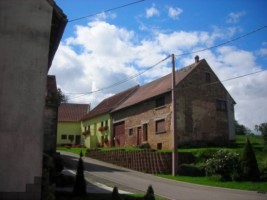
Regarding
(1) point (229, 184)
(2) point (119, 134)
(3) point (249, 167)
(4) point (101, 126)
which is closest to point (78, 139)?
(4) point (101, 126)

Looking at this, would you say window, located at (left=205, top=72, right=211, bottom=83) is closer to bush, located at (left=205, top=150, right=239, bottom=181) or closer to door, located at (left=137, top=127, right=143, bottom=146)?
door, located at (left=137, top=127, right=143, bottom=146)

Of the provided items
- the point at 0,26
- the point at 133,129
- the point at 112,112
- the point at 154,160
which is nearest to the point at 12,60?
the point at 0,26

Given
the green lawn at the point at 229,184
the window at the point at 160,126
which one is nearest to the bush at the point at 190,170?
the green lawn at the point at 229,184

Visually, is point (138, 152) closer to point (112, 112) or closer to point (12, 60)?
point (112, 112)

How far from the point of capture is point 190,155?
95.9 feet

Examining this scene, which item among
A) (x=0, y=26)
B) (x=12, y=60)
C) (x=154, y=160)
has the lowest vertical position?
(x=154, y=160)

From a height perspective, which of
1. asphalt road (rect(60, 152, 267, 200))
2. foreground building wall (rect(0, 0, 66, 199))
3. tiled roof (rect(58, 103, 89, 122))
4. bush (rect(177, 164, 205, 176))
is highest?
tiled roof (rect(58, 103, 89, 122))

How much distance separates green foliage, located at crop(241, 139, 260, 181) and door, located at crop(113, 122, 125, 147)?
76.8 ft

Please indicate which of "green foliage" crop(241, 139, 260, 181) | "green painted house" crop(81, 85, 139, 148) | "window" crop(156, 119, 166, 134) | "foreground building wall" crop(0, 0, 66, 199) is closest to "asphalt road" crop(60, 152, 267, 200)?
"green foliage" crop(241, 139, 260, 181)

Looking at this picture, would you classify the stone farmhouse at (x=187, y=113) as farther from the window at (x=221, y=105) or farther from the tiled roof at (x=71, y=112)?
the tiled roof at (x=71, y=112)

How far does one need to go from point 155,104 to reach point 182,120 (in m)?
4.21

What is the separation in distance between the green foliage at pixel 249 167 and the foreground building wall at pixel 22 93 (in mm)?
16182

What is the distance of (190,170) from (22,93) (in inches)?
724

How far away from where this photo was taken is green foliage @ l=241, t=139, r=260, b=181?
23.5 m
